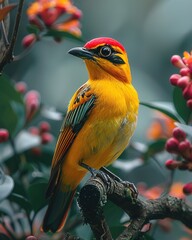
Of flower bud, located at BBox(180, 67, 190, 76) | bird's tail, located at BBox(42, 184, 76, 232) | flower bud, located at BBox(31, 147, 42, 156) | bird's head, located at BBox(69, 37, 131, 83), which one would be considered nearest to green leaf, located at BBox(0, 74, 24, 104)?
flower bud, located at BBox(31, 147, 42, 156)

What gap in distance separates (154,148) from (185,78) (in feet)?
2.62

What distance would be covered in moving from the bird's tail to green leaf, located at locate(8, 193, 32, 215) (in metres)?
0.16

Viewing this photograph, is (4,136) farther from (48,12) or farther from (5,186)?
(48,12)

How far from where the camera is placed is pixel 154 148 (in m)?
4.02

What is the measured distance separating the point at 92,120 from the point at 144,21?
3.82 m

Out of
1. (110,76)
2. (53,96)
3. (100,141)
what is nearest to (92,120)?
(100,141)

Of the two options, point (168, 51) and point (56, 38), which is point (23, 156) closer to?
point (56, 38)

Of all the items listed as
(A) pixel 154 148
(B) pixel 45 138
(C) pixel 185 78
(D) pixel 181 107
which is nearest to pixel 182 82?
(C) pixel 185 78

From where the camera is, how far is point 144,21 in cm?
739

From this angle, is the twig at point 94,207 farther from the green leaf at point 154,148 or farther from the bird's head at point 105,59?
the bird's head at point 105,59

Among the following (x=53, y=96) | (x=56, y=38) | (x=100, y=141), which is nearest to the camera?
(x=100, y=141)

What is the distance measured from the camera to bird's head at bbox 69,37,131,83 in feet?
13.2

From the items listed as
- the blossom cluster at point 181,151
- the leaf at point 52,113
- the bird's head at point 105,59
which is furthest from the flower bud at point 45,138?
the blossom cluster at point 181,151

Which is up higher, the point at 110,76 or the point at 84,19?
the point at 110,76
